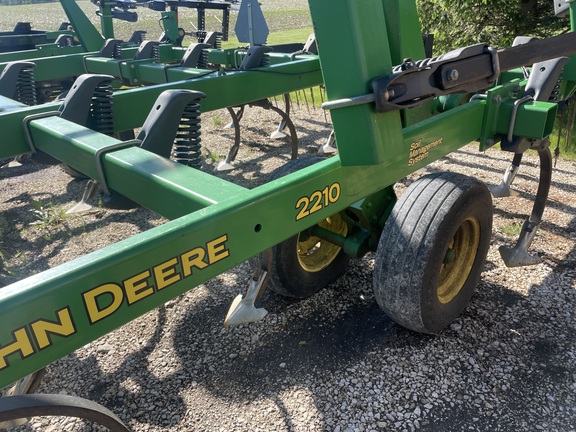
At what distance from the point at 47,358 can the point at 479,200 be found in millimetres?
2104

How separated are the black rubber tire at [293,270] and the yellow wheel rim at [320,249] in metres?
0.03

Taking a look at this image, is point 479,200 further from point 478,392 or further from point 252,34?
point 252,34

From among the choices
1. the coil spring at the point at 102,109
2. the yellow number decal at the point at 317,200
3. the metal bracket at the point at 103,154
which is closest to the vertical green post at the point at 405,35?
the yellow number decal at the point at 317,200

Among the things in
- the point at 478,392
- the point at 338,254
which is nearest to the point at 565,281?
the point at 478,392

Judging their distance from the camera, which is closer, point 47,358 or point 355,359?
point 47,358

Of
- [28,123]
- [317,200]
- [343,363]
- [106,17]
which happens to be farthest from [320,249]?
[106,17]

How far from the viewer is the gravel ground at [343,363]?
2.24 m

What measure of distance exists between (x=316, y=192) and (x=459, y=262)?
1294 mm

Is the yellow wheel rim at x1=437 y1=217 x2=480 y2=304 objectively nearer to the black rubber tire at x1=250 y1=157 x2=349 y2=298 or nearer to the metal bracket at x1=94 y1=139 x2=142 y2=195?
the black rubber tire at x1=250 y1=157 x2=349 y2=298

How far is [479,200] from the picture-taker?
2.51m

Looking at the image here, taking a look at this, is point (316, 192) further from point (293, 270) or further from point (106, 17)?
point (106, 17)

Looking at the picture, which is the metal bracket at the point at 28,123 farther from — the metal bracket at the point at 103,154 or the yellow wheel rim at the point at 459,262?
the yellow wheel rim at the point at 459,262

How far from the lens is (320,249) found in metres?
3.21

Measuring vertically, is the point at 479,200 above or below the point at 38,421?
above
